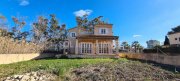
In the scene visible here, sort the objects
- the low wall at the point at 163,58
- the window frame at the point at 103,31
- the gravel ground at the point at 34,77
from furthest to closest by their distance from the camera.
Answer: the window frame at the point at 103,31, the low wall at the point at 163,58, the gravel ground at the point at 34,77

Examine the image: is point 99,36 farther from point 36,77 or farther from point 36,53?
point 36,77

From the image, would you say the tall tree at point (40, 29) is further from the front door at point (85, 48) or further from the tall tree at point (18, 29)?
the front door at point (85, 48)

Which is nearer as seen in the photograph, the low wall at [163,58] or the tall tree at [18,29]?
the low wall at [163,58]

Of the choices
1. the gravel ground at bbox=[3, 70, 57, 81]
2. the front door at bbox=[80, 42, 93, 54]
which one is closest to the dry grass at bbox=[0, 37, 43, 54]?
the front door at bbox=[80, 42, 93, 54]

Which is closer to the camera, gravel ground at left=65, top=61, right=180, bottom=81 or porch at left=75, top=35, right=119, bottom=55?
gravel ground at left=65, top=61, right=180, bottom=81

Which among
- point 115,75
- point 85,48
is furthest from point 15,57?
point 115,75

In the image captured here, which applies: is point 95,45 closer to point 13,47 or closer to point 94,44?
point 94,44

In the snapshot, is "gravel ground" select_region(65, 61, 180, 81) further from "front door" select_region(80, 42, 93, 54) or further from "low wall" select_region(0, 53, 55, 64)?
"front door" select_region(80, 42, 93, 54)

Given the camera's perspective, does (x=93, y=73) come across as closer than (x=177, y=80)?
No

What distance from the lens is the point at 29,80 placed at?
13.2 metres

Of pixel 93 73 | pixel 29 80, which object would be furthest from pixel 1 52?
pixel 93 73

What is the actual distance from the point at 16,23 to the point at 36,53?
12.4 metres

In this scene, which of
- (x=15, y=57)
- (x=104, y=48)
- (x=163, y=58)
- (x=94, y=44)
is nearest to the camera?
(x=15, y=57)

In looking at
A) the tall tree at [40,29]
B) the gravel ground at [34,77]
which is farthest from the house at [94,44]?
the gravel ground at [34,77]
